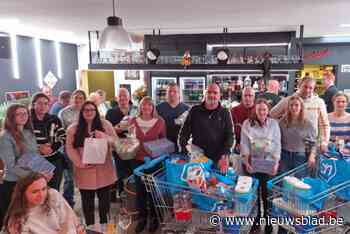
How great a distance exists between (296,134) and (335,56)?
22.4ft

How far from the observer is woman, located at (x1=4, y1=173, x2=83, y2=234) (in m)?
1.85

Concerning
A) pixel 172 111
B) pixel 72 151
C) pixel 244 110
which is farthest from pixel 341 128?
pixel 72 151

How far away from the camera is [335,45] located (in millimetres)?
8281

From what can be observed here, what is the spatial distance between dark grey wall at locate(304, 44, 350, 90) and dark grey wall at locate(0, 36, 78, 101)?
268 inches

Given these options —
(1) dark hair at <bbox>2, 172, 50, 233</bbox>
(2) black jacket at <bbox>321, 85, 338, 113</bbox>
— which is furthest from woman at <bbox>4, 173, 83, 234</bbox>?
(2) black jacket at <bbox>321, 85, 338, 113</bbox>

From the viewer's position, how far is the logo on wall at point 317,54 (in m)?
8.38

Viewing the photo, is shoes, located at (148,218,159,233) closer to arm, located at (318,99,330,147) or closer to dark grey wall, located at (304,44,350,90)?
arm, located at (318,99,330,147)

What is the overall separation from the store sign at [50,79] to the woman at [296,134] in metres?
Answer: 6.38

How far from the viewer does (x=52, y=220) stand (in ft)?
6.36

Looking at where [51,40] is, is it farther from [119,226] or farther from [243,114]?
[119,226]

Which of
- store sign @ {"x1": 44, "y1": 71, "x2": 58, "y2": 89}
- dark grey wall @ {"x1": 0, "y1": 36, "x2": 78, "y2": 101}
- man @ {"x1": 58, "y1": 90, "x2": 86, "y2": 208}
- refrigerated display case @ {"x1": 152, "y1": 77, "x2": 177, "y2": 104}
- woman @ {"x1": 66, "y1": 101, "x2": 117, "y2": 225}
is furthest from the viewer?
store sign @ {"x1": 44, "y1": 71, "x2": 58, "y2": 89}

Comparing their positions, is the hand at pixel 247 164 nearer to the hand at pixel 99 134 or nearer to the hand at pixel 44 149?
the hand at pixel 99 134

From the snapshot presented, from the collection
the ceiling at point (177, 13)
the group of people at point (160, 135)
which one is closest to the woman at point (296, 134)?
the group of people at point (160, 135)

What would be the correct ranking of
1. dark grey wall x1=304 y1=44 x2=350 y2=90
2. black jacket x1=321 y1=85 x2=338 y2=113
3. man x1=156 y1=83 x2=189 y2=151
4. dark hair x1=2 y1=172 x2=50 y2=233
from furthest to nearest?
dark grey wall x1=304 y1=44 x2=350 y2=90 < black jacket x1=321 y1=85 x2=338 y2=113 < man x1=156 y1=83 x2=189 y2=151 < dark hair x1=2 y1=172 x2=50 y2=233
